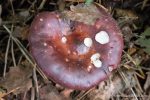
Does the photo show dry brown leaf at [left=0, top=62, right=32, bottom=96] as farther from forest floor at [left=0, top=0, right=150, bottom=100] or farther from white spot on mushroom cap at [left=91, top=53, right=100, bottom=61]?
white spot on mushroom cap at [left=91, top=53, right=100, bottom=61]

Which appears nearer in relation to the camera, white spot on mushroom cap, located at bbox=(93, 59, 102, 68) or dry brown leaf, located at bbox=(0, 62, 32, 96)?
white spot on mushroom cap, located at bbox=(93, 59, 102, 68)

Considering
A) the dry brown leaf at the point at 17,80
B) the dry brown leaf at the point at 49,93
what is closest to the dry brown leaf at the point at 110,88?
the dry brown leaf at the point at 49,93

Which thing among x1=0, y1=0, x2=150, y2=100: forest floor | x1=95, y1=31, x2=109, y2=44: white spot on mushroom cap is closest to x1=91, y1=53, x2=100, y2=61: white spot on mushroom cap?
x1=95, y1=31, x2=109, y2=44: white spot on mushroom cap

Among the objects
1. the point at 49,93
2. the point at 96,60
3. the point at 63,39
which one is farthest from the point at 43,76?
the point at 96,60

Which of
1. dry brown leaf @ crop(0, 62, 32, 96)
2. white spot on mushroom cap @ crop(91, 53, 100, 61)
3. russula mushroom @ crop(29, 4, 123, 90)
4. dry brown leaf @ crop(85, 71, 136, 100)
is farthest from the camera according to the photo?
dry brown leaf @ crop(85, 71, 136, 100)

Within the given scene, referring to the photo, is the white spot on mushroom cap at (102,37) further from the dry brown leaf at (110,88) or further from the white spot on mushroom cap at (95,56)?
the dry brown leaf at (110,88)

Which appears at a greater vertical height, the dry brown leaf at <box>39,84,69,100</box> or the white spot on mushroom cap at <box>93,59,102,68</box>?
the white spot on mushroom cap at <box>93,59,102,68</box>

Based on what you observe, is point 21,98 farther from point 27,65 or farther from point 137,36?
point 137,36
